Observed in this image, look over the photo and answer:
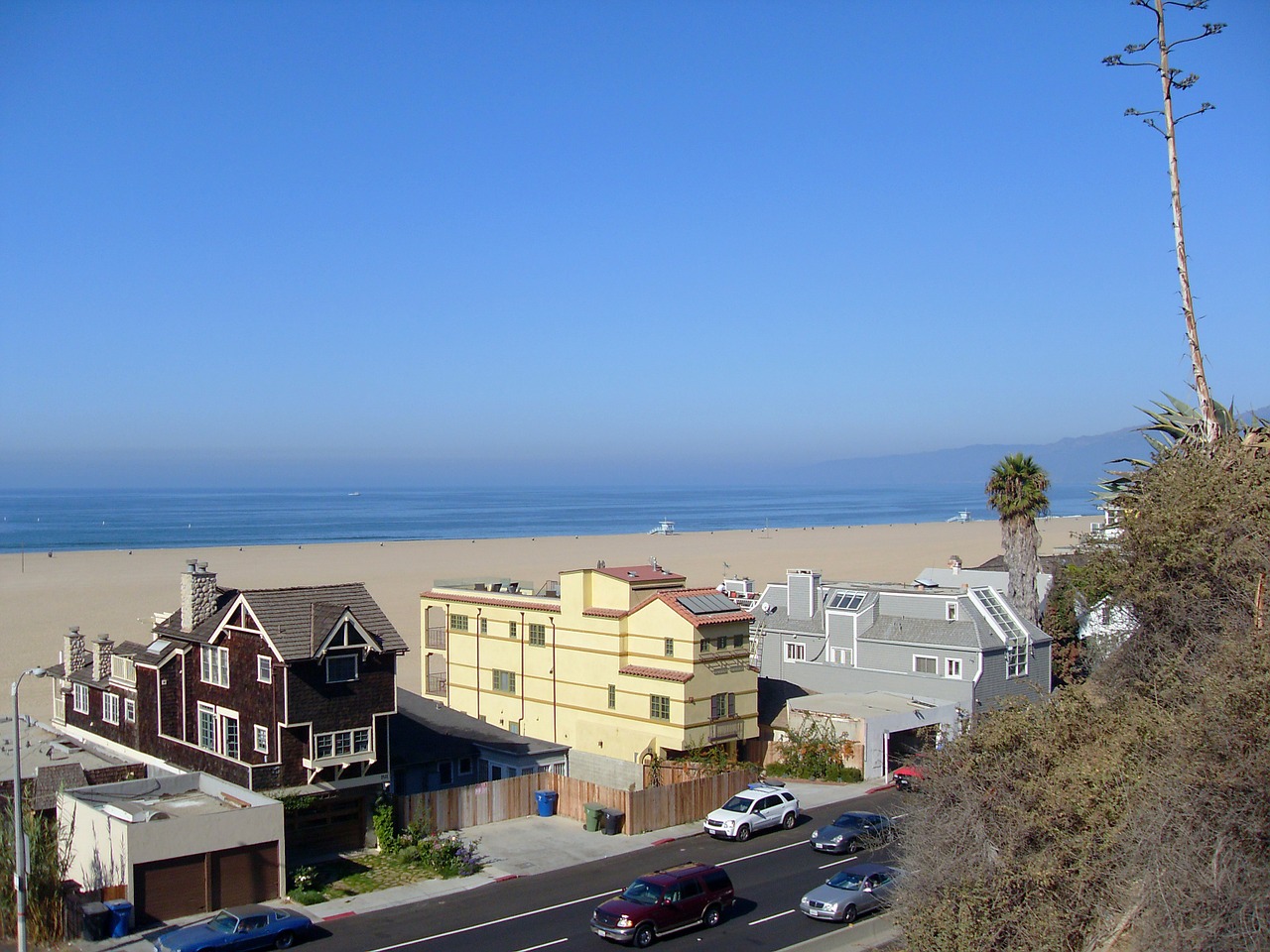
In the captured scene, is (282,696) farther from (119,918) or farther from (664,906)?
(664,906)

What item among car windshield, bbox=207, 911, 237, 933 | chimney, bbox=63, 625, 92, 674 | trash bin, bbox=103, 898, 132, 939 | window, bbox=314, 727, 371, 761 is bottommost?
trash bin, bbox=103, 898, 132, 939

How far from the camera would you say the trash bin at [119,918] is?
88.8ft

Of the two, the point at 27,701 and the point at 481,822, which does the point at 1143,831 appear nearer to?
the point at 481,822

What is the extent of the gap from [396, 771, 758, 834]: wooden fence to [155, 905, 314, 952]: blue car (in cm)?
879

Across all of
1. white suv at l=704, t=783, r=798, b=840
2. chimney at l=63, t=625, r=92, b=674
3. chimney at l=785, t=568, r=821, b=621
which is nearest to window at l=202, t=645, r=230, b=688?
chimney at l=63, t=625, r=92, b=674

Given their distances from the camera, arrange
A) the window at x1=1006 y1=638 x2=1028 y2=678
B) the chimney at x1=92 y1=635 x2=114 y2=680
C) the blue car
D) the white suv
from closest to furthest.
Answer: the blue car < the white suv < the chimney at x1=92 y1=635 x2=114 y2=680 < the window at x1=1006 y1=638 x2=1028 y2=678

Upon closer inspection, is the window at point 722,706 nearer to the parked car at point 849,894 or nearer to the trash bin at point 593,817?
the trash bin at point 593,817

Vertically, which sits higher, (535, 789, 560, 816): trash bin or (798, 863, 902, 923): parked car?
(798, 863, 902, 923): parked car

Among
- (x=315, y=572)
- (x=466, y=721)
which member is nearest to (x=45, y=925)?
(x=466, y=721)

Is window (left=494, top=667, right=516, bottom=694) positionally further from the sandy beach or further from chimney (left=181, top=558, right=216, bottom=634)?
chimney (left=181, top=558, right=216, bottom=634)

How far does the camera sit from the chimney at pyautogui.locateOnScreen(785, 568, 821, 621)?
183 feet

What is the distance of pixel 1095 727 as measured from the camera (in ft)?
60.7

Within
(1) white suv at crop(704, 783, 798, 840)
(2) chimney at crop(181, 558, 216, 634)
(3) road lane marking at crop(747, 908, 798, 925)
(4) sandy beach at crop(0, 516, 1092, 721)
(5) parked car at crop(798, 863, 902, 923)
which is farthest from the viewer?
(4) sandy beach at crop(0, 516, 1092, 721)

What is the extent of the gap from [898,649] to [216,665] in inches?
1207
